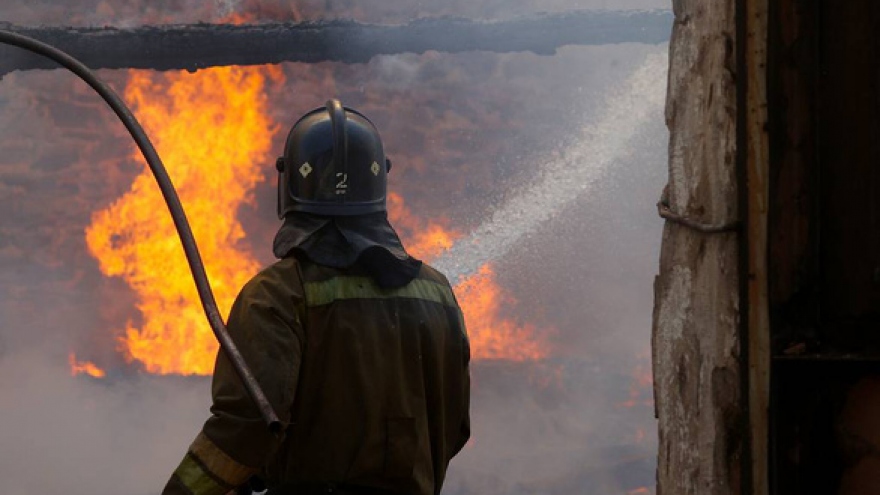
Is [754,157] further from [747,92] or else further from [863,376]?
[863,376]

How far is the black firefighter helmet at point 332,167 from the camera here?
3.38 meters

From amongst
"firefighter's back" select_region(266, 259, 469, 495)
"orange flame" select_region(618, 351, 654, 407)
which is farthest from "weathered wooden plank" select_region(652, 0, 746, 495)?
"orange flame" select_region(618, 351, 654, 407)

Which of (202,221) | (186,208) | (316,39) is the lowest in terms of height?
(202,221)

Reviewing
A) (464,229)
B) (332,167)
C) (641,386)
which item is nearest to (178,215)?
(332,167)

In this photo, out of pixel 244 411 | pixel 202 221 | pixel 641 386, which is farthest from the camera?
pixel 202 221

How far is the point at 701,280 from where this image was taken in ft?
7.88

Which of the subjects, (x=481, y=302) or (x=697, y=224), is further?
(x=481, y=302)

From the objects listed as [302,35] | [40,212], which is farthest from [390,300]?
[40,212]

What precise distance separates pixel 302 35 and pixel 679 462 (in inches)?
298

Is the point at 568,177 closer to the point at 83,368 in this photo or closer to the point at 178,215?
the point at 83,368

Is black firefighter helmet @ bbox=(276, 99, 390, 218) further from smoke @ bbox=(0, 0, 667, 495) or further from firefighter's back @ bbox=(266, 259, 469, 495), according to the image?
smoke @ bbox=(0, 0, 667, 495)

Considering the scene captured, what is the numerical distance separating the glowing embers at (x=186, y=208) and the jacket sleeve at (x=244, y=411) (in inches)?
334

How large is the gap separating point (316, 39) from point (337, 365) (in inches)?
272

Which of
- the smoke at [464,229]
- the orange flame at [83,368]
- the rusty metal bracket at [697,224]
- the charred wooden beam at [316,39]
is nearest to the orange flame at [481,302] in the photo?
the smoke at [464,229]
